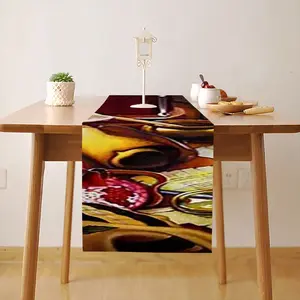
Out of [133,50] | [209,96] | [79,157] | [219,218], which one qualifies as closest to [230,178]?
[219,218]

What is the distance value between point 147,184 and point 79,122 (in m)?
0.21

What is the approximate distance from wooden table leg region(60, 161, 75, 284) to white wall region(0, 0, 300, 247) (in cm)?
25

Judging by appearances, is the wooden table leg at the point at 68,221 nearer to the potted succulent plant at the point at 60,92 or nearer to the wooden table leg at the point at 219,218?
the potted succulent plant at the point at 60,92

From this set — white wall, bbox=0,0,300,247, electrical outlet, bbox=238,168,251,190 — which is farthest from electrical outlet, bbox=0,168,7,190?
electrical outlet, bbox=238,168,251,190

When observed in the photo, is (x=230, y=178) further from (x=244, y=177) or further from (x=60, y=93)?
(x=60, y=93)

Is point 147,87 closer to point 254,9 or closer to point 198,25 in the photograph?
point 198,25

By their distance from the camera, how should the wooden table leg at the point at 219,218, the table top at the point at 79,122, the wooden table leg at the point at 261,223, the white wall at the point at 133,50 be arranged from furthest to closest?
the white wall at the point at 133,50 < the wooden table leg at the point at 219,218 < the wooden table leg at the point at 261,223 < the table top at the point at 79,122

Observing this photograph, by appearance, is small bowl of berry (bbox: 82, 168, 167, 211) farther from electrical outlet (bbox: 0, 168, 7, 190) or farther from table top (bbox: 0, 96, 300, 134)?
electrical outlet (bbox: 0, 168, 7, 190)

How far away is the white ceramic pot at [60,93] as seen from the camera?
169cm

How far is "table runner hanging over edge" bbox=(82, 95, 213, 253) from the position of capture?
126 centimetres

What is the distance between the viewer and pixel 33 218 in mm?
1349

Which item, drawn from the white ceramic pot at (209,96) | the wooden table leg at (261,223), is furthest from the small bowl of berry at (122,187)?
the white ceramic pot at (209,96)

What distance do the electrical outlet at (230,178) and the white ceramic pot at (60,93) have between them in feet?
2.91

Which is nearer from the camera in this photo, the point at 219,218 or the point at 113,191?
the point at 113,191
